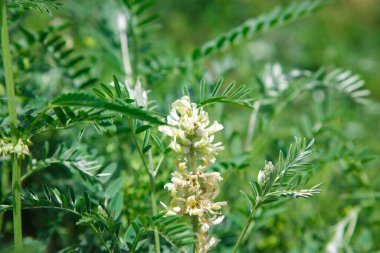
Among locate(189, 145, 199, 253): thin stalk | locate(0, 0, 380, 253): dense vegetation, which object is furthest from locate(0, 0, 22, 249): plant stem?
locate(189, 145, 199, 253): thin stalk

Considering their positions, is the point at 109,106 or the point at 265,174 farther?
the point at 265,174

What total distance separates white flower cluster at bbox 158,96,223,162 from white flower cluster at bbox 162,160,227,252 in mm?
23

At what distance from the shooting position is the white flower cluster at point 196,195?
833 millimetres

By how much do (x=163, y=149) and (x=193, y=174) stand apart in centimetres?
14

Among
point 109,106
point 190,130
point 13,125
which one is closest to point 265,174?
point 190,130

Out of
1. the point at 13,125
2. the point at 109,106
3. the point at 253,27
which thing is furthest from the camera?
the point at 253,27

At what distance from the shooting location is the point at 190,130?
844 mm

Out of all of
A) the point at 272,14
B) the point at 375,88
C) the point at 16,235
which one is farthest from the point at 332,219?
the point at 375,88

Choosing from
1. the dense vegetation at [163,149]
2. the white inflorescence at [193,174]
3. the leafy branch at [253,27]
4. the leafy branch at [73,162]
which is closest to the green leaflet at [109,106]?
the dense vegetation at [163,149]

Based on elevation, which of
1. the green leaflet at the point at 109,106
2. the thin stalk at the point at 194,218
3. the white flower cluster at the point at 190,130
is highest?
the green leaflet at the point at 109,106

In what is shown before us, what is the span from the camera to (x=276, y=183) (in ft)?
2.85

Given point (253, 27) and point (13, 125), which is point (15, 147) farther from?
point (253, 27)

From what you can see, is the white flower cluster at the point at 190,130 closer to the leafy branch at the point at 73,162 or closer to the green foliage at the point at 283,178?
the green foliage at the point at 283,178

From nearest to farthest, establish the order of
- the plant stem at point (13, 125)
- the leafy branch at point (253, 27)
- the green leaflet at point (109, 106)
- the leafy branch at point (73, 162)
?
the green leaflet at point (109, 106), the plant stem at point (13, 125), the leafy branch at point (73, 162), the leafy branch at point (253, 27)
